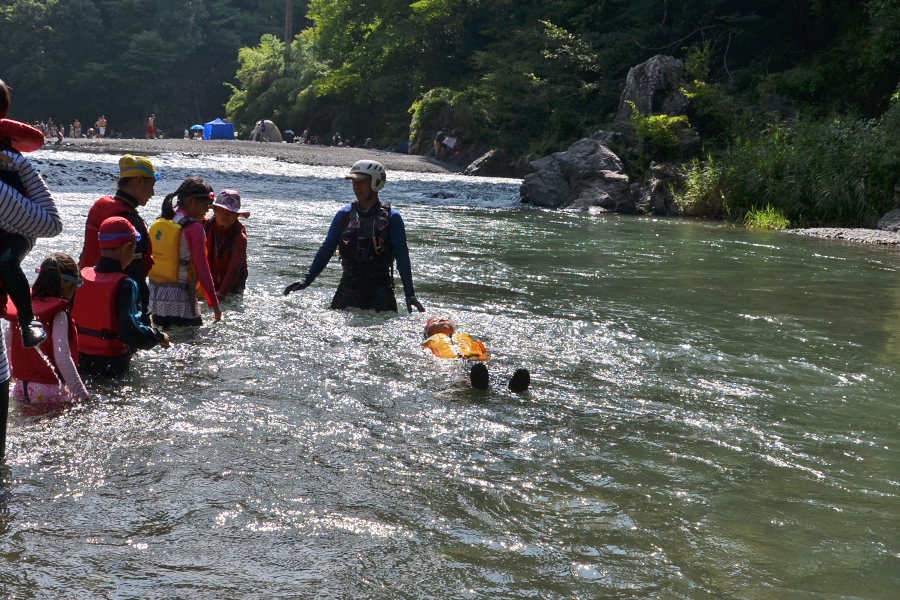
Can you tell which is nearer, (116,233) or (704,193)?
(116,233)

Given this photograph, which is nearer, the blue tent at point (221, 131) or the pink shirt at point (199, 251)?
the pink shirt at point (199, 251)

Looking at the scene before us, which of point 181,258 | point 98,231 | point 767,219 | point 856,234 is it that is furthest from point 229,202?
point 767,219

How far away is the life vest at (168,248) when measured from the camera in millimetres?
6445

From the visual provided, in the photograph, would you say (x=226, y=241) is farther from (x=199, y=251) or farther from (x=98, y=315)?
(x=98, y=315)

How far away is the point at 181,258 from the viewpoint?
652 cm

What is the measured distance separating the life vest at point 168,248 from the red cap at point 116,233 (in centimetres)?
134

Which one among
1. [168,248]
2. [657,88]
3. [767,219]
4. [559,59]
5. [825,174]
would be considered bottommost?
[168,248]

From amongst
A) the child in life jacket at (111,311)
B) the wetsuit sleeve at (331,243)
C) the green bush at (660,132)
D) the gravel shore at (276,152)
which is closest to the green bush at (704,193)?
the green bush at (660,132)

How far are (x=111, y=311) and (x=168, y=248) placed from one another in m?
1.33

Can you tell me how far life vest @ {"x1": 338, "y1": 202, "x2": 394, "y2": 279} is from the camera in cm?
740

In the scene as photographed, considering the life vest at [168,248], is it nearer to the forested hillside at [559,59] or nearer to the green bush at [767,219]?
the green bush at [767,219]

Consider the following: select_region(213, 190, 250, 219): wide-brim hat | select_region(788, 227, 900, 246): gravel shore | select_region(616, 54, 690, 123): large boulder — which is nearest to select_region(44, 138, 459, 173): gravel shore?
select_region(616, 54, 690, 123): large boulder

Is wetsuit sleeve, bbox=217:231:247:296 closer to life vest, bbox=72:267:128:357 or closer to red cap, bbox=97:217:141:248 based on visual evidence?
life vest, bbox=72:267:128:357

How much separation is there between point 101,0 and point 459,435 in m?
82.0
